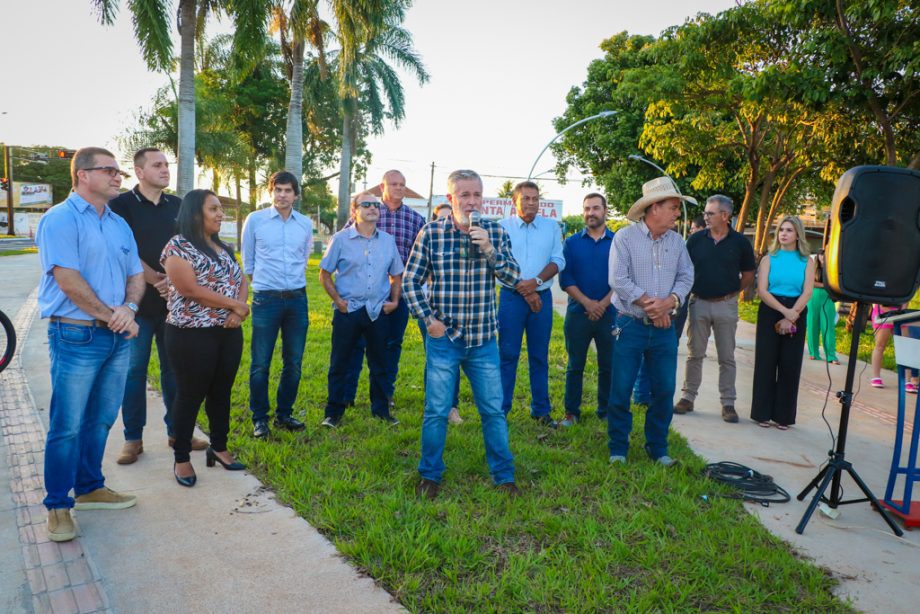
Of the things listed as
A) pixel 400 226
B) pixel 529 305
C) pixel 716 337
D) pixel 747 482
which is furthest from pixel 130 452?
pixel 716 337

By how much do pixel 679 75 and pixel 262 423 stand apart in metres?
12.3

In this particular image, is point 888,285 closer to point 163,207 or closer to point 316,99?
point 163,207

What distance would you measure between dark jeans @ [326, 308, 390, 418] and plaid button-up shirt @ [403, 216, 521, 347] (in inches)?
57.1

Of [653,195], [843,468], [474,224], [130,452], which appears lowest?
[130,452]

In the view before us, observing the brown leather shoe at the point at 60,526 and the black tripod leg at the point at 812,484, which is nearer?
the brown leather shoe at the point at 60,526

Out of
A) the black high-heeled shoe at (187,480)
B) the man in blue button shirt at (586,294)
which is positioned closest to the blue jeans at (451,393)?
the black high-heeled shoe at (187,480)

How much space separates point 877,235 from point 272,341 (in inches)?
171

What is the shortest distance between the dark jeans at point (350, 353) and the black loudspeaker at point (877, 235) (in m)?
3.48

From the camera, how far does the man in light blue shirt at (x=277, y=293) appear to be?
4.89 metres

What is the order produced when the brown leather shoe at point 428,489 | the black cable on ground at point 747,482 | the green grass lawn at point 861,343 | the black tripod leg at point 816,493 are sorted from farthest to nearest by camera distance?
1. the green grass lawn at point 861,343
2. the black cable on ground at point 747,482
3. the brown leather shoe at point 428,489
4. the black tripod leg at point 816,493

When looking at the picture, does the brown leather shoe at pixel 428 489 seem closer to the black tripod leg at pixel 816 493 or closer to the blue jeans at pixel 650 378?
the blue jeans at pixel 650 378

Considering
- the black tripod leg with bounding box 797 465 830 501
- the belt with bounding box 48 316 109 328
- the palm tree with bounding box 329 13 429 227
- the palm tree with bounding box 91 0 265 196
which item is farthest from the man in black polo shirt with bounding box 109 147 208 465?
the palm tree with bounding box 329 13 429 227

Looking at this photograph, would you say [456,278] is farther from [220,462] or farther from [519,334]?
[220,462]

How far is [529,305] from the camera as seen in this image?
17.1 ft
